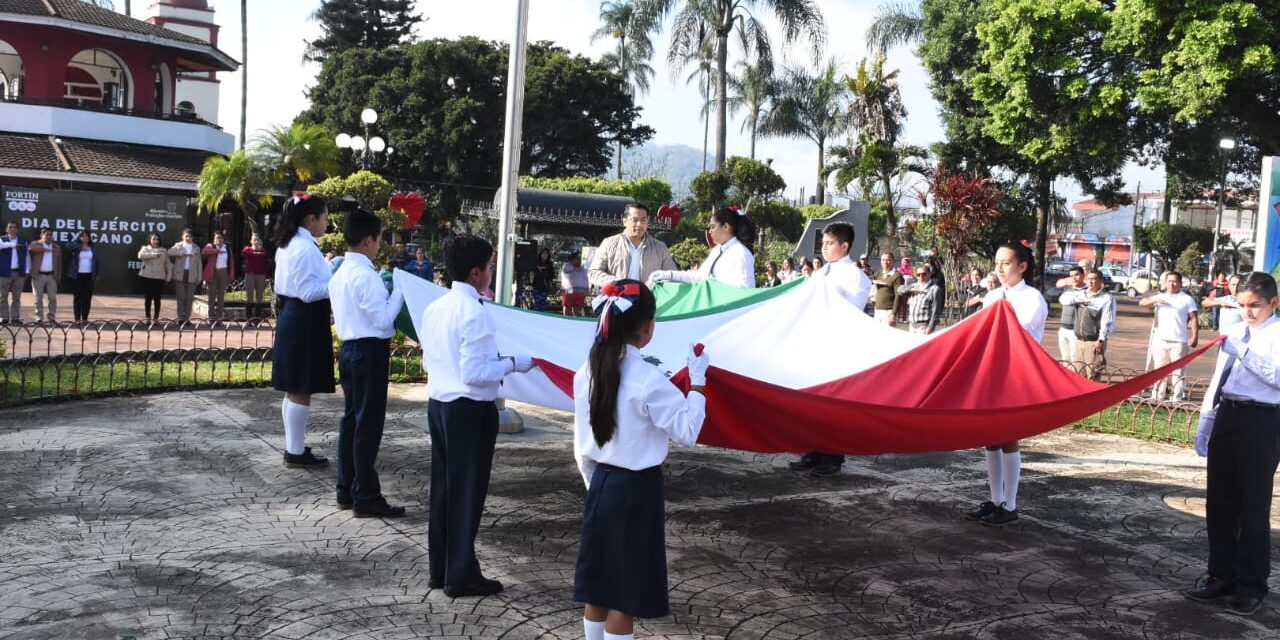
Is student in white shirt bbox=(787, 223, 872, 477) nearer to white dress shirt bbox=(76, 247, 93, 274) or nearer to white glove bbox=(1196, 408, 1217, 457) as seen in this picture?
white glove bbox=(1196, 408, 1217, 457)

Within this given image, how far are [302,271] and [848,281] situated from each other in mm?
3561

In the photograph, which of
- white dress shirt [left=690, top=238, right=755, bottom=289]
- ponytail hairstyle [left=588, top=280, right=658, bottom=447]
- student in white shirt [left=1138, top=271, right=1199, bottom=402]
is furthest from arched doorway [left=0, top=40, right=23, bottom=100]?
ponytail hairstyle [left=588, top=280, right=658, bottom=447]

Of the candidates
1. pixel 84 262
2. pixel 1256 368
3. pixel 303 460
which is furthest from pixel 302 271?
pixel 84 262

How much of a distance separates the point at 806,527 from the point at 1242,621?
2221mm

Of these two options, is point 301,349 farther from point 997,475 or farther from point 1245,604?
point 1245,604

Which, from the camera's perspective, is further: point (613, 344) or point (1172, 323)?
point (1172, 323)

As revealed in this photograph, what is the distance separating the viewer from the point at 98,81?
31375 millimetres

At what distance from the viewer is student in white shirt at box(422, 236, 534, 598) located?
457 cm

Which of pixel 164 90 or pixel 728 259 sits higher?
pixel 164 90

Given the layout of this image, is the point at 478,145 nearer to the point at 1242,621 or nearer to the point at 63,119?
the point at 63,119

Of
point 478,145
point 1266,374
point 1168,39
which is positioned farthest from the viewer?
point 478,145

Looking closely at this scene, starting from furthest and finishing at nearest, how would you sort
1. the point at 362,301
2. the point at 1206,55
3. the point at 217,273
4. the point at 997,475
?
the point at 1206,55
the point at 217,273
the point at 997,475
the point at 362,301

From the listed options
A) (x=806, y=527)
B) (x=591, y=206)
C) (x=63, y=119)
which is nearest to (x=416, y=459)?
(x=806, y=527)

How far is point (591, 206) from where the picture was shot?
77.4 feet
